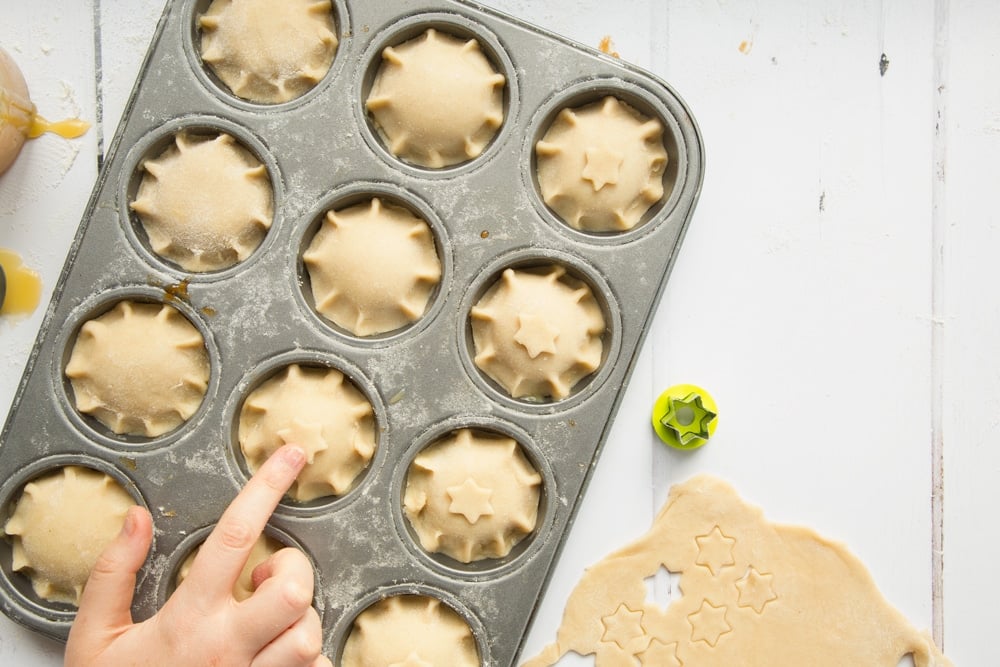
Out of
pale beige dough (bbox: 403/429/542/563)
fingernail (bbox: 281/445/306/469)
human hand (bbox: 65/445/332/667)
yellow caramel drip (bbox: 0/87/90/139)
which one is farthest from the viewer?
yellow caramel drip (bbox: 0/87/90/139)

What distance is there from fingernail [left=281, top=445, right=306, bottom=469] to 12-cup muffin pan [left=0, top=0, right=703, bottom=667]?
5.1 inches

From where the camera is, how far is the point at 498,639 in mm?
1855

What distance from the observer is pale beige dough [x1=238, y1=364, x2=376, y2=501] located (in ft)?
6.02

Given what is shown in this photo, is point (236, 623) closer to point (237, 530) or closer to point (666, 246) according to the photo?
point (237, 530)

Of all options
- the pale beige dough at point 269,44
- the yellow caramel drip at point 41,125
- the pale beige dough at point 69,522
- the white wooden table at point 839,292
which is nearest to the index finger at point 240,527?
the pale beige dough at point 69,522

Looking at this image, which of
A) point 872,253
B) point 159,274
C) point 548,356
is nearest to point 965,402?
point 872,253

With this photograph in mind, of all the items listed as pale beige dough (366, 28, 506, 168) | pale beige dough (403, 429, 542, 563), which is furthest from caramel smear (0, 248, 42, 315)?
pale beige dough (403, 429, 542, 563)

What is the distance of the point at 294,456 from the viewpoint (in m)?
1.78

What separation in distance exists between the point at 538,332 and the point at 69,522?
116 centimetres

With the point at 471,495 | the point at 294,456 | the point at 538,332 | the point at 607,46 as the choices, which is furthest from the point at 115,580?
the point at 607,46

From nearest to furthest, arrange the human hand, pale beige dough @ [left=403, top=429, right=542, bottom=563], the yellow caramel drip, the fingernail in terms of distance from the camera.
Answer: the human hand → the fingernail → pale beige dough @ [left=403, top=429, right=542, bottom=563] → the yellow caramel drip

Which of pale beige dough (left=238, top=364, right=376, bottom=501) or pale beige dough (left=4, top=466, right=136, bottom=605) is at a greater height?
pale beige dough (left=238, top=364, right=376, bottom=501)

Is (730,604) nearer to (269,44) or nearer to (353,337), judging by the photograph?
(353,337)

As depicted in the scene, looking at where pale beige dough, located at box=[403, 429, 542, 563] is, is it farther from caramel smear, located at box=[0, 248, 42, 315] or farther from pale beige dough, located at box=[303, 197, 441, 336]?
caramel smear, located at box=[0, 248, 42, 315]
